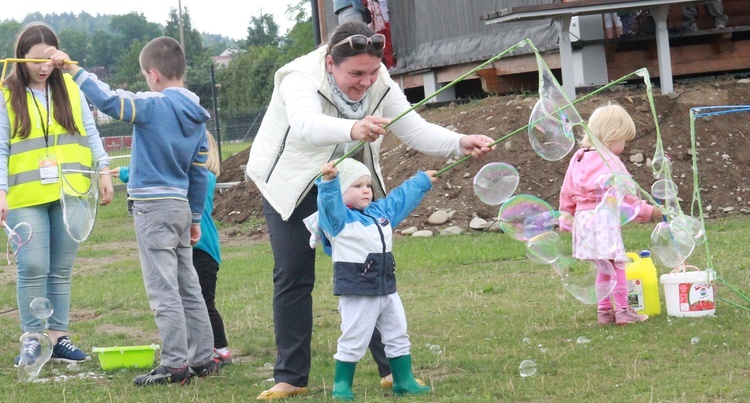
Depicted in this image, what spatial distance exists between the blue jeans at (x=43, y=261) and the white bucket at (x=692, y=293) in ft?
11.4

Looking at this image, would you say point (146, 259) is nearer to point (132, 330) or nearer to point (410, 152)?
point (132, 330)

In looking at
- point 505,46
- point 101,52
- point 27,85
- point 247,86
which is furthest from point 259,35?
point 27,85

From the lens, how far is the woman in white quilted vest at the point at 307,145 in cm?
448

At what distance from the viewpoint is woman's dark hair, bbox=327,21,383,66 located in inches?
175

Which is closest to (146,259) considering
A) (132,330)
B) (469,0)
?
(132,330)

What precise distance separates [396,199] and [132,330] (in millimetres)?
3205

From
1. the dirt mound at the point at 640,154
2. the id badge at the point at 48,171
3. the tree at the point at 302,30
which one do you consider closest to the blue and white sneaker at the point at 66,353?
the id badge at the point at 48,171

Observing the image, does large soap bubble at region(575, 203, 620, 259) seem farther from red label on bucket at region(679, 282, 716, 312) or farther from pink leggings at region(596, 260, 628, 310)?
red label on bucket at region(679, 282, 716, 312)

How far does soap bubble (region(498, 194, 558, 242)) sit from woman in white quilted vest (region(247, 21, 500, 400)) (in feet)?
3.63

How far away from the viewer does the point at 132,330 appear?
7.36 meters

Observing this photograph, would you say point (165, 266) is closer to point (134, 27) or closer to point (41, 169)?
point (41, 169)

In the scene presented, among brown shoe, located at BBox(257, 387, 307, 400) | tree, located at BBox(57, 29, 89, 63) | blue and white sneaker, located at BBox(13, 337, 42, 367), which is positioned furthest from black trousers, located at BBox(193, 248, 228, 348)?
tree, located at BBox(57, 29, 89, 63)

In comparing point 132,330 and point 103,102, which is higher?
point 103,102

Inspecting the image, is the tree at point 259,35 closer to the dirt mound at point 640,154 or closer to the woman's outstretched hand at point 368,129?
the dirt mound at point 640,154
